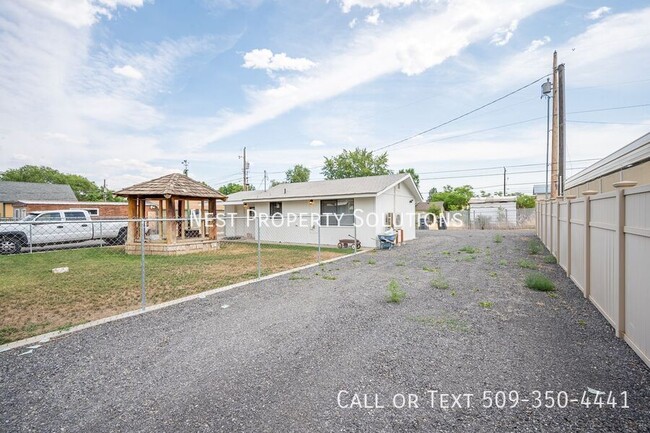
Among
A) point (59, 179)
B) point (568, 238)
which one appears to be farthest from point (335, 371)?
point (59, 179)

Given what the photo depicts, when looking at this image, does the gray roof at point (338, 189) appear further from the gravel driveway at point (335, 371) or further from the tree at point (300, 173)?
the tree at point (300, 173)

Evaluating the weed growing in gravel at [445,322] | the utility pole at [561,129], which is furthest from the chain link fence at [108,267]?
the utility pole at [561,129]

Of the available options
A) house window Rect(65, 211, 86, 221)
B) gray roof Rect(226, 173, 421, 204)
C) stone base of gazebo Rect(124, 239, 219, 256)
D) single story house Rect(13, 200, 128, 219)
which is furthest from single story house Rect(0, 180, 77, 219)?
gray roof Rect(226, 173, 421, 204)

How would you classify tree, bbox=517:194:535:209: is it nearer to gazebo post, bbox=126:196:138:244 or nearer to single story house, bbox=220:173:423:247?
single story house, bbox=220:173:423:247

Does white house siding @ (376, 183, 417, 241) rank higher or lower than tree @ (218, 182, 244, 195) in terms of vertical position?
lower

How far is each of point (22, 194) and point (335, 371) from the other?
41.3 m

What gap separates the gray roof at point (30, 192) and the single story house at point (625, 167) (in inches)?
1689

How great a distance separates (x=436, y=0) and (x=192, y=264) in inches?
533

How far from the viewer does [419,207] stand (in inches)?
1859

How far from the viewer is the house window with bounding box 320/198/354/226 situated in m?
16.5

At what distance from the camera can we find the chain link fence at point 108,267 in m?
5.50

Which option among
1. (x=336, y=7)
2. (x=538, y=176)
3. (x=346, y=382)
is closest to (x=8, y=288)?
(x=346, y=382)

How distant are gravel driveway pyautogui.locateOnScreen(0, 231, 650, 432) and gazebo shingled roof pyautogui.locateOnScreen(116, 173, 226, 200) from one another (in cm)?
964

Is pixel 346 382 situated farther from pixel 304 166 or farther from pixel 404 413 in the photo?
pixel 304 166
